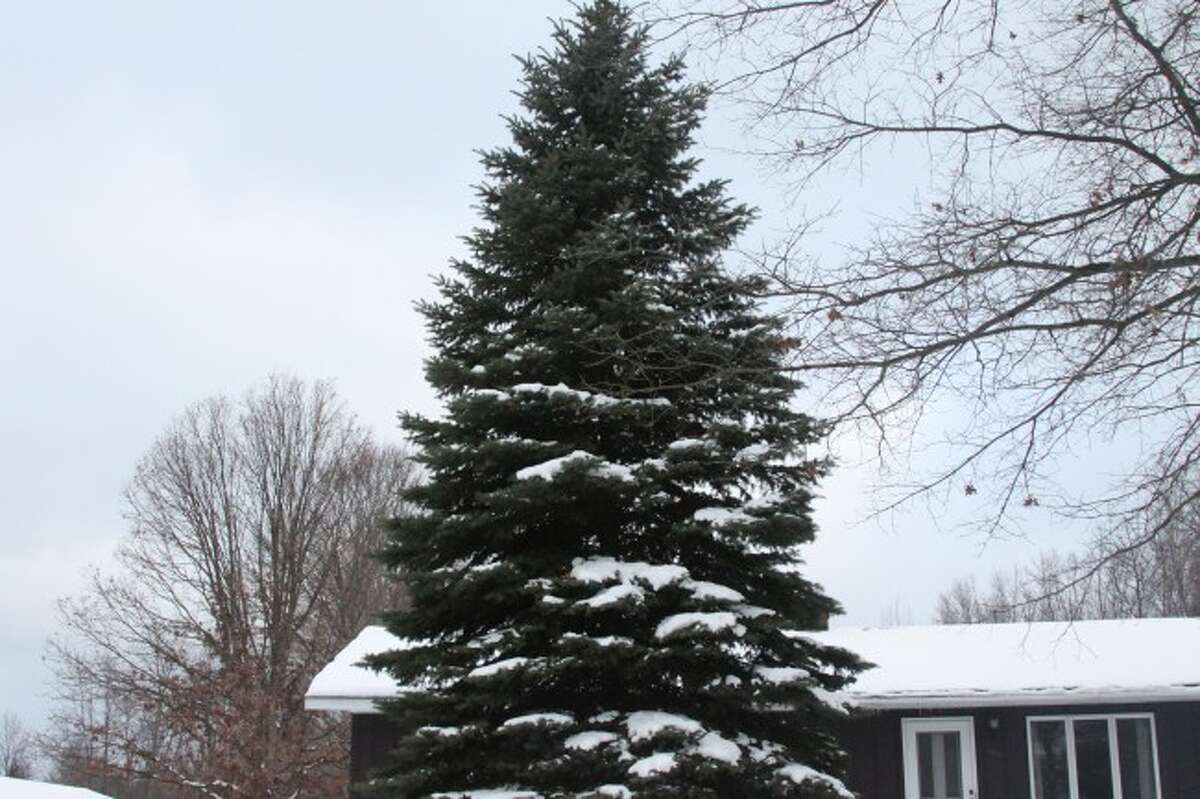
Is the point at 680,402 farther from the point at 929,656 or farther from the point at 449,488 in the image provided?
the point at 929,656

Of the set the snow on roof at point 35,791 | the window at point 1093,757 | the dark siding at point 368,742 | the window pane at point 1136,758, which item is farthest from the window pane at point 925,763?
the snow on roof at point 35,791

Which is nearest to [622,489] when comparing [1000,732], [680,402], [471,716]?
[680,402]

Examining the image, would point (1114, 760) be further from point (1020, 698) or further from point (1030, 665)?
point (1020, 698)

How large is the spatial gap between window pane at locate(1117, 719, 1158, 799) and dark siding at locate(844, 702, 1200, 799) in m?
0.13

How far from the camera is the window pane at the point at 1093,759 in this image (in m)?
15.3

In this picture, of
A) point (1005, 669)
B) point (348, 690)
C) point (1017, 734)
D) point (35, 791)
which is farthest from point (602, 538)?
point (1017, 734)

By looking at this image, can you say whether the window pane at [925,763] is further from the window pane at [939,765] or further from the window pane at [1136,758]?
the window pane at [1136,758]

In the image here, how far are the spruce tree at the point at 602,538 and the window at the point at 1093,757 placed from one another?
7157 millimetres

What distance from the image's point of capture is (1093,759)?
50.6 ft

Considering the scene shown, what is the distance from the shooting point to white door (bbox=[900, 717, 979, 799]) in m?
15.5

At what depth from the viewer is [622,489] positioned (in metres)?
8.97

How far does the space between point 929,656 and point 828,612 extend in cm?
733

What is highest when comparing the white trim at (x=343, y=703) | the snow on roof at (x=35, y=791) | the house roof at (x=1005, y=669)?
the house roof at (x=1005, y=669)

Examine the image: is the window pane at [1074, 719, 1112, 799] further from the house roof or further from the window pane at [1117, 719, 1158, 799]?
the house roof
